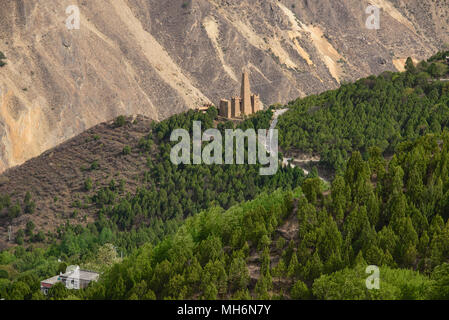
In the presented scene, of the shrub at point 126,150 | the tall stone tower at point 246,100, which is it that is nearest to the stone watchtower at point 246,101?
the tall stone tower at point 246,100

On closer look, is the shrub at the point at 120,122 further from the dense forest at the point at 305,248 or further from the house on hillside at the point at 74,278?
the house on hillside at the point at 74,278

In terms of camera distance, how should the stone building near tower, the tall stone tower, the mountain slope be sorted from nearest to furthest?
the stone building near tower → the tall stone tower → the mountain slope

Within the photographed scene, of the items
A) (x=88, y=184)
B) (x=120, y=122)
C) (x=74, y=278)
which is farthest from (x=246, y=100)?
(x=74, y=278)

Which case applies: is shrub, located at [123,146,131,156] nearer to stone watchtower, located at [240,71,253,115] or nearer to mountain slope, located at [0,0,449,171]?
stone watchtower, located at [240,71,253,115]

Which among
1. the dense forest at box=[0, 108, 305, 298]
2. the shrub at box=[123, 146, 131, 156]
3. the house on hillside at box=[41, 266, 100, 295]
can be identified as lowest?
the house on hillside at box=[41, 266, 100, 295]

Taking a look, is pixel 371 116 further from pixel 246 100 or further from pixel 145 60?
pixel 145 60

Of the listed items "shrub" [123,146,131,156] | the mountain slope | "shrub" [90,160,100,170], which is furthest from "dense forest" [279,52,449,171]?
the mountain slope

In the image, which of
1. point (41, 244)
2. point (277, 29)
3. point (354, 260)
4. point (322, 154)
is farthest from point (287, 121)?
point (277, 29)
